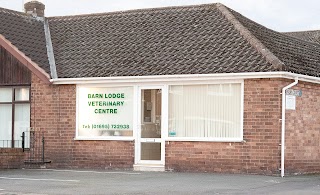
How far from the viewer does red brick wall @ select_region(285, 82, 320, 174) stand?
17.9m

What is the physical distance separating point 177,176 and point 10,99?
286 inches

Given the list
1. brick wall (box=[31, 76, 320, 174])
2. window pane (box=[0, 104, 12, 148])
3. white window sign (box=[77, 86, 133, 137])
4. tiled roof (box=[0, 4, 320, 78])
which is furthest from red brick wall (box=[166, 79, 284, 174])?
window pane (box=[0, 104, 12, 148])

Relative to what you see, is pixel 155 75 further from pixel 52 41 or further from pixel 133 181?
pixel 52 41

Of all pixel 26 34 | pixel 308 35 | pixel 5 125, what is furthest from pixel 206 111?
pixel 308 35

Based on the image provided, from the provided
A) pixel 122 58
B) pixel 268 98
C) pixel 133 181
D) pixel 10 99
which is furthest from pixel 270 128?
pixel 10 99

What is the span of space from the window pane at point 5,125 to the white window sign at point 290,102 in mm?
9156

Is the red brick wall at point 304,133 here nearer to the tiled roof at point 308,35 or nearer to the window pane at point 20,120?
the window pane at point 20,120

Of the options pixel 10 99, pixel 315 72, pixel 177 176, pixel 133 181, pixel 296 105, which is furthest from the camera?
pixel 10 99

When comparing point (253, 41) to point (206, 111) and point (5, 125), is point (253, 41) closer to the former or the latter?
point (206, 111)

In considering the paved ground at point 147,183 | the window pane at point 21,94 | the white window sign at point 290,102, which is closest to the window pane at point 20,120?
the window pane at point 21,94

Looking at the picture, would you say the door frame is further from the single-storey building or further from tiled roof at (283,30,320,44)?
tiled roof at (283,30,320,44)

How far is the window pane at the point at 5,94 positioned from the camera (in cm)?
2162

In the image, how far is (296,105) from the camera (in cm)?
1817

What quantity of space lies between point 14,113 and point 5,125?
626 mm
